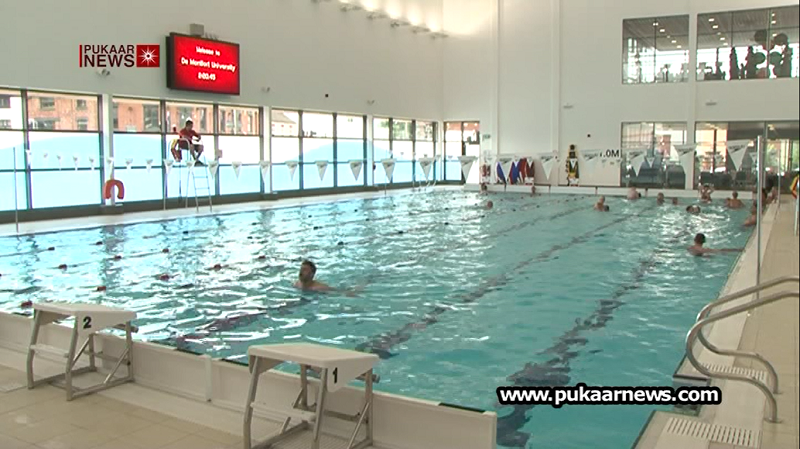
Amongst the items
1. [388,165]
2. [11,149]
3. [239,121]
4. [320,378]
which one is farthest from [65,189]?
[320,378]

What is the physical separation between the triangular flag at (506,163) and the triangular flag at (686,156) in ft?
18.1

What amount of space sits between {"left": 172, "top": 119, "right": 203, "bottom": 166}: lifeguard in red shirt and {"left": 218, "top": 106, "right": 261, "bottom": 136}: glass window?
1.37 meters

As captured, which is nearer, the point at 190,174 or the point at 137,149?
the point at 137,149

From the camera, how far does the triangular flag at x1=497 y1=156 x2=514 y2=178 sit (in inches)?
959

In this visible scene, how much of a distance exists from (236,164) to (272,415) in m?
14.0

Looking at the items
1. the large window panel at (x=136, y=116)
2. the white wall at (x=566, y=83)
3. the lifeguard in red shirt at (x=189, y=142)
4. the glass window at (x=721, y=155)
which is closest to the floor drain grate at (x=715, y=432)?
the large window panel at (x=136, y=116)

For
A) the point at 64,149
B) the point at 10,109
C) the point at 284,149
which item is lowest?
the point at 64,149

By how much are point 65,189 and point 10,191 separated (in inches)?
44.7

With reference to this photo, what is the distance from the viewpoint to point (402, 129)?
25391mm

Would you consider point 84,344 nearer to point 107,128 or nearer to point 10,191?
point 10,191

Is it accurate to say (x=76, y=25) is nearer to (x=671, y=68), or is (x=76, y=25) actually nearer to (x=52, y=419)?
(x=52, y=419)

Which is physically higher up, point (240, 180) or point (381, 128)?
point (381, 128)

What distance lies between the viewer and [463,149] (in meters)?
27.1

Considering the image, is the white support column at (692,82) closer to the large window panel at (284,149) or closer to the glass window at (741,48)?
the glass window at (741,48)
